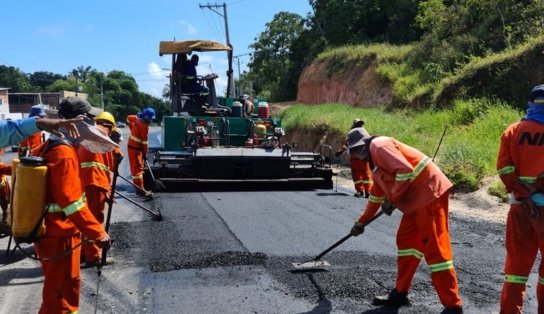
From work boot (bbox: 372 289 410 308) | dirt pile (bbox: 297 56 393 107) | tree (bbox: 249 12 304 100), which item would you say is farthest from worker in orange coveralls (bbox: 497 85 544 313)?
tree (bbox: 249 12 304 100)

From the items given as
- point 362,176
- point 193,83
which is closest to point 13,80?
point 193,83

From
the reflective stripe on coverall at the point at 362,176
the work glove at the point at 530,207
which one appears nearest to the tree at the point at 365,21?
the reflective stripe on coverall at the point at 362,176

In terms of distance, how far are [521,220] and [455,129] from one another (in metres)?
10.8

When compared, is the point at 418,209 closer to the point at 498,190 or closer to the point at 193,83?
the point at 498,190

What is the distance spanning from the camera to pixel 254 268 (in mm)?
5285

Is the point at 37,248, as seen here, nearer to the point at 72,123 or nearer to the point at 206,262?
the point at 72,123

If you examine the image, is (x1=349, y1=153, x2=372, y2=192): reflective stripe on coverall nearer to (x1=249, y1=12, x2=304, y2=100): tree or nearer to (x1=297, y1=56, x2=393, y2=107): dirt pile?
(x1=297, y1=56, x2=393, y2=107): dirt pile

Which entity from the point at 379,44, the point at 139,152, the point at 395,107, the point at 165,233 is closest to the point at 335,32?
the point at 379,44

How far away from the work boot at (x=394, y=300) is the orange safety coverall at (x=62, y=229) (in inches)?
88.2

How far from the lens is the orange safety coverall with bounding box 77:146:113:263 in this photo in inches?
214

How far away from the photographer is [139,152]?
33.4 feet

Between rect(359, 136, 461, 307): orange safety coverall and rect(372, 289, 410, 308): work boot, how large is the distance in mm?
34

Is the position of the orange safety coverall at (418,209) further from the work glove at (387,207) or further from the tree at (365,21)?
the tree at (365,21)

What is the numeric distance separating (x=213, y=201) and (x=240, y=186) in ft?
4.92
